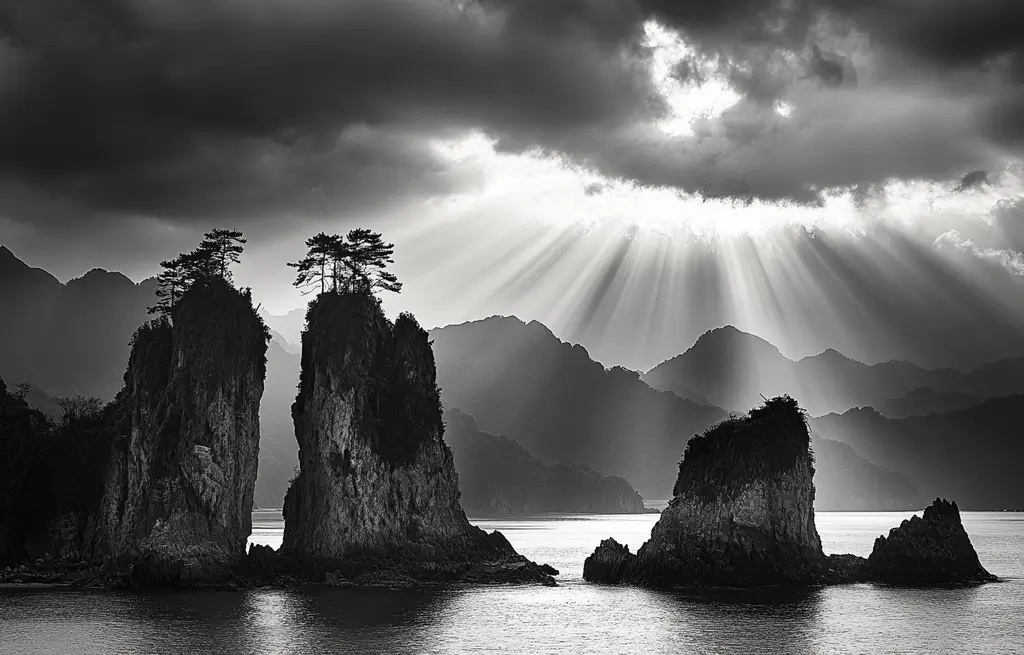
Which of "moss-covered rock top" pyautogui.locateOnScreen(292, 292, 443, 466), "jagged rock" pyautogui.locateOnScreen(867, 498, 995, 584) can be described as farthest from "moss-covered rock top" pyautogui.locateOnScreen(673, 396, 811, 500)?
"moss-covered rock top" pyautogui.locateOnScreen(292, 292, 443, 466)

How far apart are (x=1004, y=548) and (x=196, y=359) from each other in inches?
5152

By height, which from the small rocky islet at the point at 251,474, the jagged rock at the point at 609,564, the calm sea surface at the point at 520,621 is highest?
the small rocky islet at the point at 251,474

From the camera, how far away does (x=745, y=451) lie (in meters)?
90.2

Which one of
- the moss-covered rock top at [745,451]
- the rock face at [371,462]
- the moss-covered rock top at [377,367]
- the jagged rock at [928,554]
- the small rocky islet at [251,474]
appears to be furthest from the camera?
the moss-covered rock top at [377,367]

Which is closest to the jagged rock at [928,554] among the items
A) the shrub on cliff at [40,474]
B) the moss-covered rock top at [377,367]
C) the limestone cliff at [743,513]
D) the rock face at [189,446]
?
the limestone cliff at [743,513]

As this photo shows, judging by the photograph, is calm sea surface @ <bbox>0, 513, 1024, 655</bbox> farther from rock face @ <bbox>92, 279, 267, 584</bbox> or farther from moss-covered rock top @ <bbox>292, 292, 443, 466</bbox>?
moss-covered rock top @ <bbox>292, 292, 443, 466</bbox>

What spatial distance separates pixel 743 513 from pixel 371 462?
36463 mm

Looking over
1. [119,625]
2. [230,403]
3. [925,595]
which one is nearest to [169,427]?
[230,403]

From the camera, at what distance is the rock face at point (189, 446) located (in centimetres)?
9094

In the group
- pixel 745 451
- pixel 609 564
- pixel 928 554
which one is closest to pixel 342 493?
pixel 609 564

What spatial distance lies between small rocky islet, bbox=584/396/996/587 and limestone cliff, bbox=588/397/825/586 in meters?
0.09

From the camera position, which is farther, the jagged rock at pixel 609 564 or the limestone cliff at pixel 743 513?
the jagged rock at pixel 609 564

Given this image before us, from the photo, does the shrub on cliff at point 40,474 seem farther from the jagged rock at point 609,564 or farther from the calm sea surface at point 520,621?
the jagged rock at point 609,564

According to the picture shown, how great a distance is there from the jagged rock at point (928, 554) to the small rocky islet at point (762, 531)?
0.31 ft
